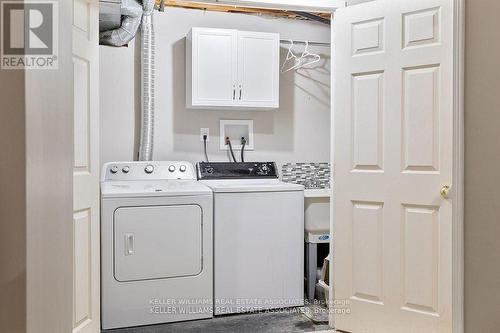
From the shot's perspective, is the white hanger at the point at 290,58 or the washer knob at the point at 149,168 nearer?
the washer knob at the point at 149,168

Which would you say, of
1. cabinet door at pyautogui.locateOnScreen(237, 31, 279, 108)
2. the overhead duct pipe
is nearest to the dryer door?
cabinet door at pyautogui.locateOnScreen(237, 31, 279, 108)

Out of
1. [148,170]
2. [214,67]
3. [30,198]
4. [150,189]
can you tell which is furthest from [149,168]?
[30,198]

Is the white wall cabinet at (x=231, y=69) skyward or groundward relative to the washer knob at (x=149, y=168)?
→ skyward

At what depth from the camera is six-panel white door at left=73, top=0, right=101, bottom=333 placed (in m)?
2.15

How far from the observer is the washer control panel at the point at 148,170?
3309 millimetres

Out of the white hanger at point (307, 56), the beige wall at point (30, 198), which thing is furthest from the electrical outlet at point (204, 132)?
the beige wall at point (30, 198)

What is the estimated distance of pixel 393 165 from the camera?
2.47 meters

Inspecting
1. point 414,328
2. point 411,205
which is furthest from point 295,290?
point 411,205

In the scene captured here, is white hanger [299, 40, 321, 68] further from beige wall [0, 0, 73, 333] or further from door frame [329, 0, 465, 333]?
beige wall [0, 0, 73, 333]

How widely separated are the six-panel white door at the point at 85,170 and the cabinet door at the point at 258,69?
139 cm

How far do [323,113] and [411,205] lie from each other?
1859 mm

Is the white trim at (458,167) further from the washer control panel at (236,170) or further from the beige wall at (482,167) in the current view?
the washer control panel at (236,170)

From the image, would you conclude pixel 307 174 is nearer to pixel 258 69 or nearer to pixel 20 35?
pixel 258 69

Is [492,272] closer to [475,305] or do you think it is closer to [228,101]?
[475,305]
